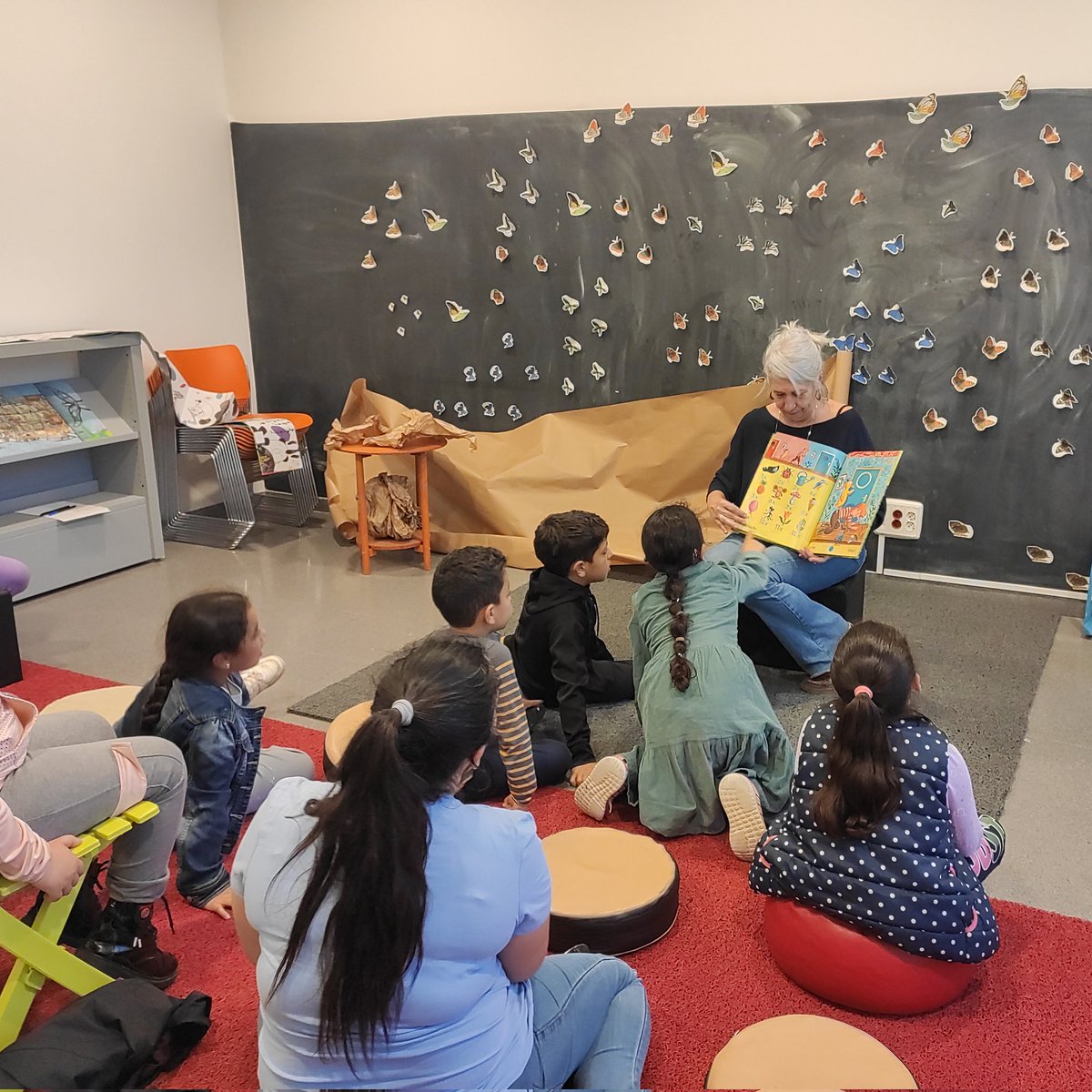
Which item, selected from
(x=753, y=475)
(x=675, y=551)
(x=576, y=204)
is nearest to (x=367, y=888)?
(x=675, y=551)

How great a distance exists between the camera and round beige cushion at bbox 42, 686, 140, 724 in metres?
2.59

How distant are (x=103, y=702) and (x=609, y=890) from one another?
1448 mm

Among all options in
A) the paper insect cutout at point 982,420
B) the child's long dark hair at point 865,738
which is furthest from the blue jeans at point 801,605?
the child's long dark hair at point 865,738

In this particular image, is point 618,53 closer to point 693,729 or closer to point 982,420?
point 982,420

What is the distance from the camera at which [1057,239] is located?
3537 millimetres

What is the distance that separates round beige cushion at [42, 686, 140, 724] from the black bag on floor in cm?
103

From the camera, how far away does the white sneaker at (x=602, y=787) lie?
7.54 ft

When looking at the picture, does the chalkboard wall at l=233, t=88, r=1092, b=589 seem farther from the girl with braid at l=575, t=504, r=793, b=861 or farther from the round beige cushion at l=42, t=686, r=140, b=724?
the round beige cushion at l=42, t=686, r=140, b=724

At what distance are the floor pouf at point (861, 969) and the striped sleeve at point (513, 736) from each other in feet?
2.29

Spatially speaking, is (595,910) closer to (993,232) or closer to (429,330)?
(993,232)

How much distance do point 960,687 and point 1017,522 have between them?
1096 millimetres

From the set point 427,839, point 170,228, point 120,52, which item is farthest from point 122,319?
point 427,839

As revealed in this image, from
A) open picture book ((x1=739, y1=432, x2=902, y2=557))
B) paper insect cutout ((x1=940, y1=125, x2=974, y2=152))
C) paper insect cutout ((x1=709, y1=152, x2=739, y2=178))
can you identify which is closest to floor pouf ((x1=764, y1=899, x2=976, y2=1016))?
open picture book ((x1=739, y1=432, x2=902, y2=557))

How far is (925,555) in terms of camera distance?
4.02 metres
